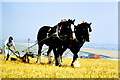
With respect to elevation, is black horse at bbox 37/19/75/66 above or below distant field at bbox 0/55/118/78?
above

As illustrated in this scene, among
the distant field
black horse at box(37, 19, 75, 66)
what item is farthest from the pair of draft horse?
the distant field

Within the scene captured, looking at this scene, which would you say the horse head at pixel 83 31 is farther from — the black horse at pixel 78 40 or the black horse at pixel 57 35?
the black horse at pixel 57 35

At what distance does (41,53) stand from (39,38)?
86cm

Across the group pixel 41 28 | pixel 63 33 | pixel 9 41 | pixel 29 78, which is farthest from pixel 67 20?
pixel 29 78

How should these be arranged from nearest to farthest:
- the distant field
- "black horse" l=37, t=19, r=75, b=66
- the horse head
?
the distant field → "black horse" l=37, t=19, r=75, b=66 → the horse head

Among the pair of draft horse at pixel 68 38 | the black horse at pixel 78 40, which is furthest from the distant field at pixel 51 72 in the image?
the black horse at pixel 78 40

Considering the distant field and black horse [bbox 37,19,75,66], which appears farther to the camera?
black horse [bbox 37,19,75,66]

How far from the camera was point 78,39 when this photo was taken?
12945mm

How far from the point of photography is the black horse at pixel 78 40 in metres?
12.7

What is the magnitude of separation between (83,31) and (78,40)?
0.54 m

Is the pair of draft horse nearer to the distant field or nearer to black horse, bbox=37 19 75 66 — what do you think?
black horse, bbox=37 19 75 66

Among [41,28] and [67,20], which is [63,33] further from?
[41,28]

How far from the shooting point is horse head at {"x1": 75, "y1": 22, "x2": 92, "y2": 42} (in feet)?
41.5

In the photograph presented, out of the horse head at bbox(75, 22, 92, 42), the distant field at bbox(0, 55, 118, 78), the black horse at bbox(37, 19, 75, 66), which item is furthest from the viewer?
the horse head at bbox(75, 22, 92, 42)
